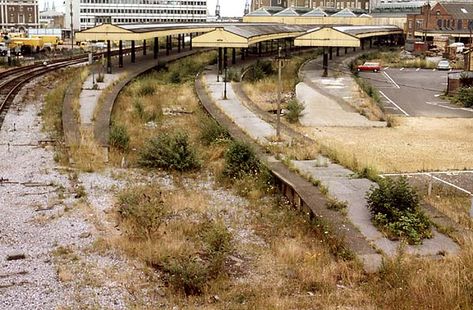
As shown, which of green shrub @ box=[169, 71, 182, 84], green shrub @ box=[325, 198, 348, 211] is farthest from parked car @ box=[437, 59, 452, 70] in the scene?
→ green shrub @ box=[325, 198, 348, 211]

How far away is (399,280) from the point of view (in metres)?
7.66

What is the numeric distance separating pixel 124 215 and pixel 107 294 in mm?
2877

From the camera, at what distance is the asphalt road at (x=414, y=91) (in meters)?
26.5

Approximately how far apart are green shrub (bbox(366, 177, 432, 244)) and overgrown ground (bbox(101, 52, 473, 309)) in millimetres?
800

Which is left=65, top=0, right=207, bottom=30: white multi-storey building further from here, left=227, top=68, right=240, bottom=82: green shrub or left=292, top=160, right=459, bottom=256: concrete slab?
left=292, top=160, right=459, bottom=256: concrete slab

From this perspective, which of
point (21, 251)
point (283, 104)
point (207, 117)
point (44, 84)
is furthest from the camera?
point (44, 84)

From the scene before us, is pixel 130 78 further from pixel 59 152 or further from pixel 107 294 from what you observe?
pixel 107 294

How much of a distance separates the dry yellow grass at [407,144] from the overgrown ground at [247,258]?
4.35 m

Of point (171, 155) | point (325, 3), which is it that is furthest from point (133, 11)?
point (171, 155)

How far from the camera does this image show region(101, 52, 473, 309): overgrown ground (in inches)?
294

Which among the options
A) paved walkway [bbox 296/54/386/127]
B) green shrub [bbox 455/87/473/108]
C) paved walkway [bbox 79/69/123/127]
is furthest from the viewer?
green shrub [bbox 455/87/473/108]

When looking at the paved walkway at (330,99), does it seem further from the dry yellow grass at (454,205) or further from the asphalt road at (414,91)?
the dry yellow grass at (454,205)

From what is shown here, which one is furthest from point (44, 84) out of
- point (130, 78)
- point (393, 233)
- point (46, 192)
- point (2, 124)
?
point (393, 233)

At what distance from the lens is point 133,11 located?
108m
